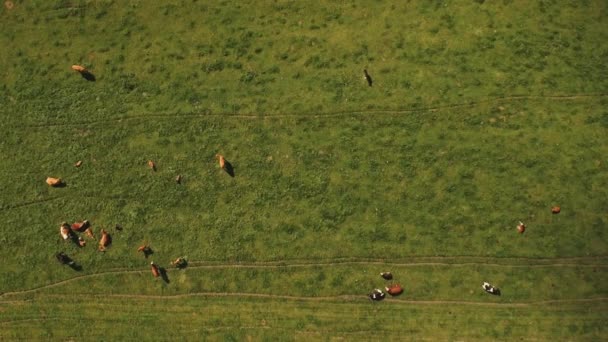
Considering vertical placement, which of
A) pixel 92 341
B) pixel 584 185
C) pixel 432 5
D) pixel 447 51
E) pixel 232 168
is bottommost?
pixel 92 341

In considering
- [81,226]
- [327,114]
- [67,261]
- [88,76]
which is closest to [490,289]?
[327,114]

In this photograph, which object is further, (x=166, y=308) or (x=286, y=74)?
(x=286, y=74)

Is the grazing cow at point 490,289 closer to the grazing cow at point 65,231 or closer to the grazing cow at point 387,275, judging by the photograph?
the grazing cow at point 387,275

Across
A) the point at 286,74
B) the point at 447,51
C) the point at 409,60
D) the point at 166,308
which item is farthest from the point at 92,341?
the point at 447,51

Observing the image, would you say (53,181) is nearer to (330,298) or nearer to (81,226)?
(81,226)

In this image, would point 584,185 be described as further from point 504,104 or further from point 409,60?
point 409,60

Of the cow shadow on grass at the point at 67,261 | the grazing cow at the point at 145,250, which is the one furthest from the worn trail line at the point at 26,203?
the grazing cow at the point at 145,250
